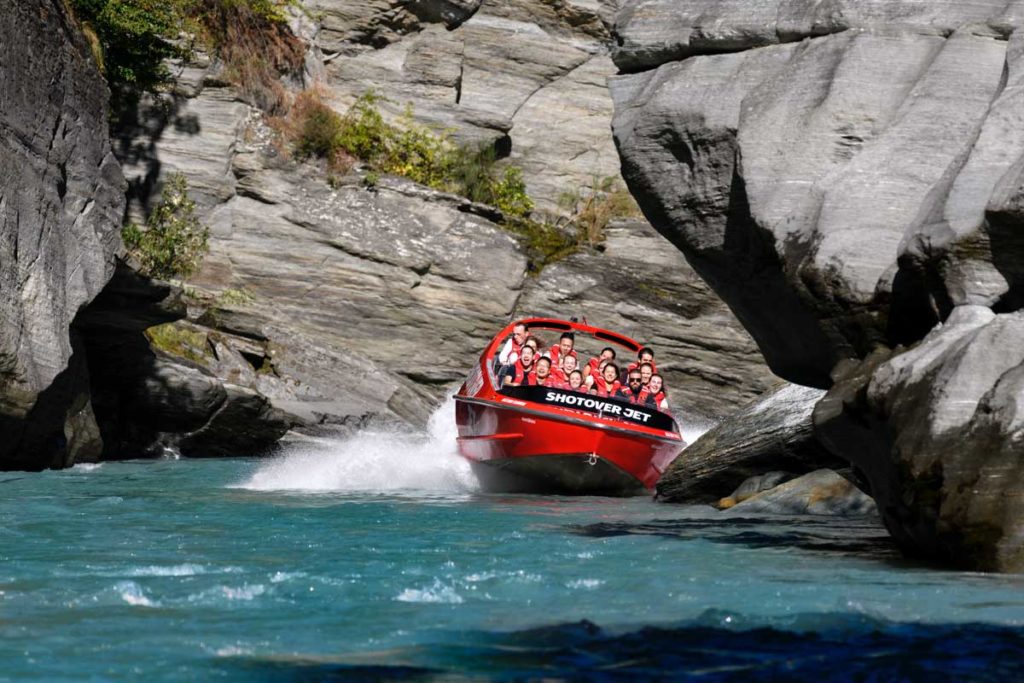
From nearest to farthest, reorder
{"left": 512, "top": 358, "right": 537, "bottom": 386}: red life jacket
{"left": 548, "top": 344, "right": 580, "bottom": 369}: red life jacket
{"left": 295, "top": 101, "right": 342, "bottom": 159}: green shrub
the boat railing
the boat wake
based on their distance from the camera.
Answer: the boat railing → the boat wake → {"left": 512, "top": 358, "right": 537, "bottom": 386}: red life jacket → {"left": 548, "top": 344, "right": 580, "bottom": 369}: red life jacket → {"left": 295, "top": 101, "right": 342, "bottom": 159}: green shrub

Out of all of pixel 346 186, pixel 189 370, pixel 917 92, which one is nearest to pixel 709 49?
pixel 917 92

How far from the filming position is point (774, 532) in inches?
410

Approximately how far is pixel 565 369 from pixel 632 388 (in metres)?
0.91

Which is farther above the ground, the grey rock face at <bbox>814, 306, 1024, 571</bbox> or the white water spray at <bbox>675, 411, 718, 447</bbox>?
the grey rock face at <bbox>814, 306, 1024, 571</bbox>

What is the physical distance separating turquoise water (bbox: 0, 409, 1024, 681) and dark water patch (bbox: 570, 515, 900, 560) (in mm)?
38

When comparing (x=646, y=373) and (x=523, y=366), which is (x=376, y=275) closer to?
(x=523, y=366)

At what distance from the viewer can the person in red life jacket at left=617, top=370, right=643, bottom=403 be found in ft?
56.6

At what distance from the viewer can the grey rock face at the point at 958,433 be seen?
7395 mm

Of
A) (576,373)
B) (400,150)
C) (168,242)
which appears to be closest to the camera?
(576,373)

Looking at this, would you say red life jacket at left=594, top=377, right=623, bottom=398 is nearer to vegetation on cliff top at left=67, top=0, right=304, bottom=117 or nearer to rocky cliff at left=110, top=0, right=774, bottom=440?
vegetation on cliff top at left=67, top=0, right=304, bottom=117

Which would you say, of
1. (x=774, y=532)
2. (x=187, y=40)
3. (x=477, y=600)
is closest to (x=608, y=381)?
(x=774, y=532)

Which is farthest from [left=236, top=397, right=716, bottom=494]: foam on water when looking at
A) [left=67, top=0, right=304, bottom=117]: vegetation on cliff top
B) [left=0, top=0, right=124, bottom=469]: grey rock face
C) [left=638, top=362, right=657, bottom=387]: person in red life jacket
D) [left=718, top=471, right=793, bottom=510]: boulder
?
[left=67, top=0, right=304, bottom=117]: vegetation on cliff top

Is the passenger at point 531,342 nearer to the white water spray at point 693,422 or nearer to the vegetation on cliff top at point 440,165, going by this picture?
the white water spray at point 693,422

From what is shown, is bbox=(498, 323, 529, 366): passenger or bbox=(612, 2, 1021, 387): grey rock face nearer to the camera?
bbox=(612, 2, 1021, 387): grey rock face
